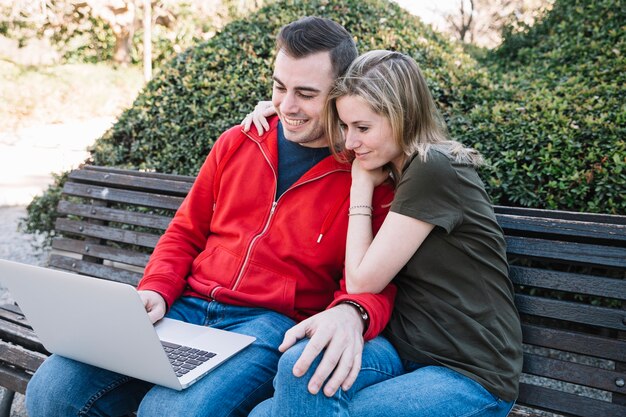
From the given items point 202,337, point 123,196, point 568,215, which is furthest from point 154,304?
point 568,215

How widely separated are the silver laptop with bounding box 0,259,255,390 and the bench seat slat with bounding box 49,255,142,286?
1.10 meters

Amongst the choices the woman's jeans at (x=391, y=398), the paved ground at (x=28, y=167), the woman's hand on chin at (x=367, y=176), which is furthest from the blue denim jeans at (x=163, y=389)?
the paved ground at (x=28, y=167)

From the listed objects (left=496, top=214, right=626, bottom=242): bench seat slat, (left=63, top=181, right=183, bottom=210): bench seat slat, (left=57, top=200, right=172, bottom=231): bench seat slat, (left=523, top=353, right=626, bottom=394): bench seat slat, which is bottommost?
(left=523, top=353, right=626, bottom=394): bench seat slat

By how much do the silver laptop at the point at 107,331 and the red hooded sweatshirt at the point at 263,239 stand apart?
0.30 m

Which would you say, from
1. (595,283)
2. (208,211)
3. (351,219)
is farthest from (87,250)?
(595,283)

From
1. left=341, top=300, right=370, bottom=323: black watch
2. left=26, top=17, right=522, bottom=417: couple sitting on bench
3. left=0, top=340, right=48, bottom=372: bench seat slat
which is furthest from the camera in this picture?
left=0, top=340, right=48, bottom=372: bench seat slat

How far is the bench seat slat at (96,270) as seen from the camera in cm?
320

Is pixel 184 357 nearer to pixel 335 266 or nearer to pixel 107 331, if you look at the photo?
pixel 107 331

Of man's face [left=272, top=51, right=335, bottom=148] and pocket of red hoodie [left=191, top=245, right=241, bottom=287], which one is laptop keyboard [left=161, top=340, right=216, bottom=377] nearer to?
pocket of red hoodie [left=191, top=245, right=241, bottom=287]

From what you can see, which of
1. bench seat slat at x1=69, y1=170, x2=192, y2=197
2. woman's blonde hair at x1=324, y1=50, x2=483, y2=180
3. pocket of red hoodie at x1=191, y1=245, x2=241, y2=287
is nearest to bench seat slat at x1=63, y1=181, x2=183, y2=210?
bench seat slat at x1=69, y1=170, x2=192, y2=197

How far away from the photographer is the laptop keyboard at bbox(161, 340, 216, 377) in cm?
194

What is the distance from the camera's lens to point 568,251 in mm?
2232

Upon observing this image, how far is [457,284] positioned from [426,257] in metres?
0.13

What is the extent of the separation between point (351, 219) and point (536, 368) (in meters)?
0.86
